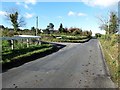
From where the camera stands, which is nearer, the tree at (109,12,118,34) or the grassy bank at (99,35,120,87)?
the grassy bank at (99,35,120,87)

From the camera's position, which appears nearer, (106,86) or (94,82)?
(106,86)

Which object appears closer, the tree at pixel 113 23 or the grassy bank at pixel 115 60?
the grassy bank at pixel 115 60

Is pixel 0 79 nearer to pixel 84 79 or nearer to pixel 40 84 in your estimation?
pixel 40 84

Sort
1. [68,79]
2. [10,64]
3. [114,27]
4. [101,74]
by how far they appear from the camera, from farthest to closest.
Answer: [114,27]
[10,64]
[101,74]
[68,79]

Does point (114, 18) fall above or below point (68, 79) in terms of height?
above

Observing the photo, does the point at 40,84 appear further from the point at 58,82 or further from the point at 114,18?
the point at 114,18

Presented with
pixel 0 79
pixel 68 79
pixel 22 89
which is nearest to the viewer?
pixel 22 89

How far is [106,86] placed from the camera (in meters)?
10.5

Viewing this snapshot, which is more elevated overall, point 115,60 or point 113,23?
point 113,23

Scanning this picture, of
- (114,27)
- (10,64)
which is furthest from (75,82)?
(114,27)

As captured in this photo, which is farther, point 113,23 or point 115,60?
point 113,23

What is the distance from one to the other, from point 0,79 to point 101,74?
5515 millimetres

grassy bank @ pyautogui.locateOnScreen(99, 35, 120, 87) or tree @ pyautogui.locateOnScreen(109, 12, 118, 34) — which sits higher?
tree @ pyautogui.locateOnScreen(109, 12, 118, 34)

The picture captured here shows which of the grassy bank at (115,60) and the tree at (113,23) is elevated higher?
the tree at (113,23)
